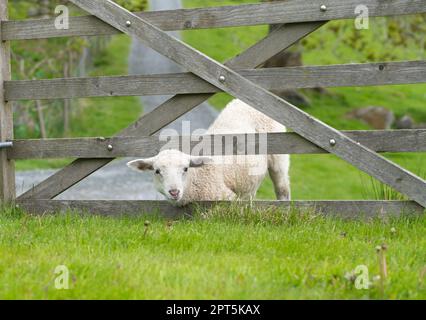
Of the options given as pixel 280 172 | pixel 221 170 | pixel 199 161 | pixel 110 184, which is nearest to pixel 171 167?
pixel 199 161


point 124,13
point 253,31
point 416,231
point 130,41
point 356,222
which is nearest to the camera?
point 416,231

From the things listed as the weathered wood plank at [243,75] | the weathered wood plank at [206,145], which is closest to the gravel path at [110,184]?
the weathered wood plank at [206,145]

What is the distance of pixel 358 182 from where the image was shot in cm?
1695

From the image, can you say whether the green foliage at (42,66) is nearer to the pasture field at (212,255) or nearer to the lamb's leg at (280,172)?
the lamb's leg at (280,172)

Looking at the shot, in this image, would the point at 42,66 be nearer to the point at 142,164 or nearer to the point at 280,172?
the point at 280,172

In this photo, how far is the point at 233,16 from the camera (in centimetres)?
551

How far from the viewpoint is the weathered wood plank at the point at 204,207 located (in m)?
5.23

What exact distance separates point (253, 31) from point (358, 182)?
24.2 meters

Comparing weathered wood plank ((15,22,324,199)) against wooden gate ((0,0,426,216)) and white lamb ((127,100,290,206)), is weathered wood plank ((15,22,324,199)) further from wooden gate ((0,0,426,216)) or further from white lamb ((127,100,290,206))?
white lamb ((127,100,290,206))

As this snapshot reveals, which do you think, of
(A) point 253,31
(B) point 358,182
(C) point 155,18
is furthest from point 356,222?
(A) point 253,31

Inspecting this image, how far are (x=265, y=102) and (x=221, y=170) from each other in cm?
128

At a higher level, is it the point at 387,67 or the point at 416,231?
the point at 387,67
